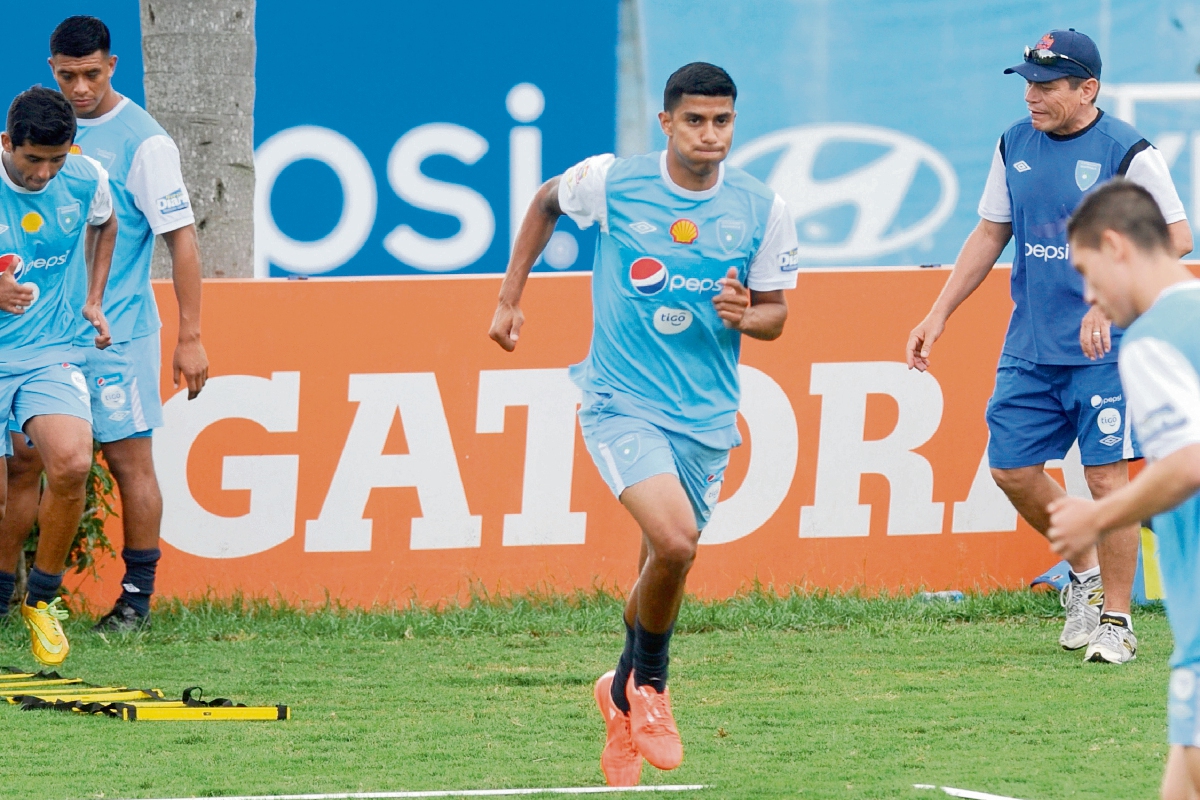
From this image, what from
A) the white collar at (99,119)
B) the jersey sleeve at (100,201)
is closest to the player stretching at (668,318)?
the jersey sleeve at (100,201)

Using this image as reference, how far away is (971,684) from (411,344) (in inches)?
120

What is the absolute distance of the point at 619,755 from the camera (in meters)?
5.16

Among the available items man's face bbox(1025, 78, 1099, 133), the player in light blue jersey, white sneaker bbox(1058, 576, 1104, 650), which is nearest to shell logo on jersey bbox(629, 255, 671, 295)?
the player in light blue jersey

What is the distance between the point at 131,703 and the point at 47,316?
5.58ft

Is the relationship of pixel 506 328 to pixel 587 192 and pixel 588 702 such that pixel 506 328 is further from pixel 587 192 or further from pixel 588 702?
pixel 588 702

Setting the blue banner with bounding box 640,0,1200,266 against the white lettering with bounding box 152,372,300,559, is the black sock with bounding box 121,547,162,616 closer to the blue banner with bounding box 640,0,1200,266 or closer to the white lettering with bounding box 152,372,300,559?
the white lettering with bounding box 152,372,300,559

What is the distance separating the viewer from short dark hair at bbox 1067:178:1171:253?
11.3ft

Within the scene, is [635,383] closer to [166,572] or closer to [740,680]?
[740,680]

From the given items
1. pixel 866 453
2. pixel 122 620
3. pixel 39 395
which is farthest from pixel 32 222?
pixel 866 453

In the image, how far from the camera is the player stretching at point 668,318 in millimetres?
5305

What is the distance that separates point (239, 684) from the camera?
6738 millimetres

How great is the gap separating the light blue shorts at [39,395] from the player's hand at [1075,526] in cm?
456

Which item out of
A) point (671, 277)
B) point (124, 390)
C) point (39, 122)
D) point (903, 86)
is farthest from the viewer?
point (903, 86)

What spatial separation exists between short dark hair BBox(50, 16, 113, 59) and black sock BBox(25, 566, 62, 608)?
2.16 m
